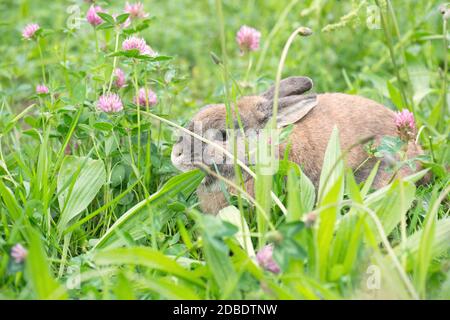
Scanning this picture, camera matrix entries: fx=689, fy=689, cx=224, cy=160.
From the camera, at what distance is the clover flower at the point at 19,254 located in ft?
7.85

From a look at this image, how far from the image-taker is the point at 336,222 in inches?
105

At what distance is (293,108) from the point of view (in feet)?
12.0

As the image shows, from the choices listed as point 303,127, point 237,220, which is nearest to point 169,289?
point 237,220

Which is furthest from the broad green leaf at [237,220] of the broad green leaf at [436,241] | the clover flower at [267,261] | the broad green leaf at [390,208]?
the broad green leaf at [436,241]

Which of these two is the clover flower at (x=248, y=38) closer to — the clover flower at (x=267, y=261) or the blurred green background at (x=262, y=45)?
the blurred green background at (x=262, y=45)

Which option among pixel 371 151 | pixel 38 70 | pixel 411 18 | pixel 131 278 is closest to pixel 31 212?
pixel 131 278

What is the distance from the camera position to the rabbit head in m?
3.38

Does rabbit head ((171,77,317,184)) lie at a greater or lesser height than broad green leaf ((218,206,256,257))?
greater

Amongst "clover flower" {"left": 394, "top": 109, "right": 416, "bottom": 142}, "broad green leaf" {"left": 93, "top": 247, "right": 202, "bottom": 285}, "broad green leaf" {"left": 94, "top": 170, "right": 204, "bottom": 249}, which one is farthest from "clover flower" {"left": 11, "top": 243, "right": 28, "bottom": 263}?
"clover flower" {"left": 394, "top": 109, "right": 416, "bottom": 142}

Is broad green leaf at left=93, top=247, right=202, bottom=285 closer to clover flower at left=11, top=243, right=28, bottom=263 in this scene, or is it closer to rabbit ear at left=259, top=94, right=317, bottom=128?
clover flower at left=11, top=243, right=28, bottom=263

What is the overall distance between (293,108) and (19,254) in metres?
1.76

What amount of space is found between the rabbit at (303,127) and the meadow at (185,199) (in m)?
0.13

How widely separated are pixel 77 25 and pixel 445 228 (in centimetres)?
221

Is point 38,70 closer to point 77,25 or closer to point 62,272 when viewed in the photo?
point 77,25
